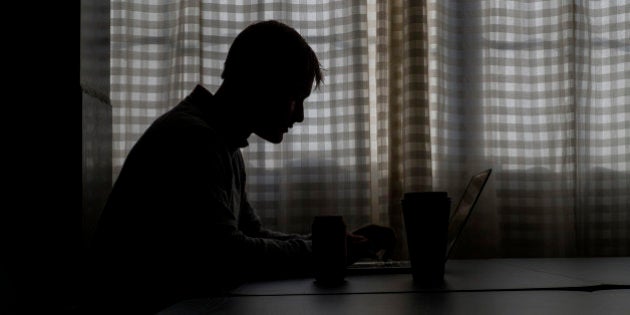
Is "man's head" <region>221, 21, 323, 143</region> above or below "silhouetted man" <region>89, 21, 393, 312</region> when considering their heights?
above

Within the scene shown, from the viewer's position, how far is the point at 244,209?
6.40 feet

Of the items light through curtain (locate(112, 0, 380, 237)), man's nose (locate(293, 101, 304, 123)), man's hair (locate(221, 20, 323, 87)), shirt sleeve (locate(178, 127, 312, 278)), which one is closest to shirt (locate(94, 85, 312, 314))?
shirt sleeve (locate(178, 127, 312, 278))

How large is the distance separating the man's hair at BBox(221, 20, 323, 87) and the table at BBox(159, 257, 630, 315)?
0.65 metres

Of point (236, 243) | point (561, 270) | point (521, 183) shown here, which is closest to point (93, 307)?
point (236, 243)

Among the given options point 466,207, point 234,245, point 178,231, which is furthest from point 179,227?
point 466,207

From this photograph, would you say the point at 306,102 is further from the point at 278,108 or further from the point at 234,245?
the point at 234,245

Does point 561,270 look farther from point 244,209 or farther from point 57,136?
point 57,136

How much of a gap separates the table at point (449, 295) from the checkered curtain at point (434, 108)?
1.20 m

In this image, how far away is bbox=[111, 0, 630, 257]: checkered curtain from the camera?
245cm

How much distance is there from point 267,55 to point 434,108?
3.41ft

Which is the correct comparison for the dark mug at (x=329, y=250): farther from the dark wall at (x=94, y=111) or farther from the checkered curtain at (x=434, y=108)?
the checkered curtain at (x=434, y=108)

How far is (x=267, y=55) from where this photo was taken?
1.65 metres

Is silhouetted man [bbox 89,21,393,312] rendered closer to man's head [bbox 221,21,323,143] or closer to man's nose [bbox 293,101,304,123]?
man's head [bbox 221,21,323,143]

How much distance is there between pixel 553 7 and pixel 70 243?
2042 millimetres
